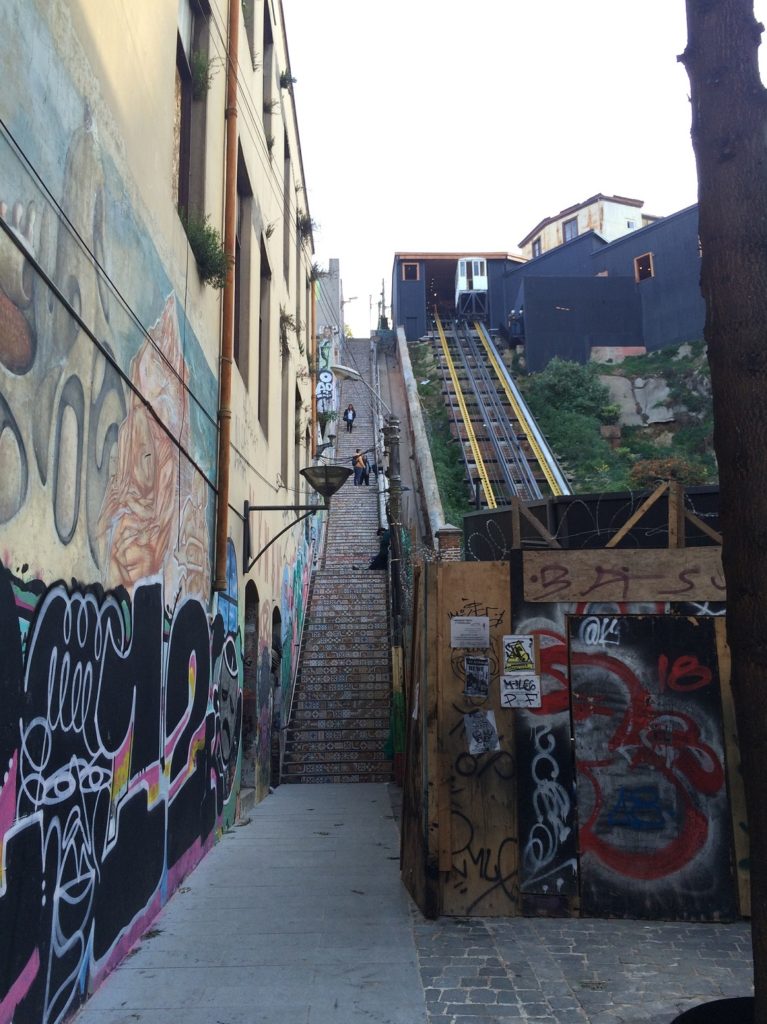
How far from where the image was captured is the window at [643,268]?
35.1 meters

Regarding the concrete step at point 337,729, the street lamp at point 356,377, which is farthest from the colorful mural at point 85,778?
the street lamp at point 356,377

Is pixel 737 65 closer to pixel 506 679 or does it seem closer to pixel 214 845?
pixel 506 679

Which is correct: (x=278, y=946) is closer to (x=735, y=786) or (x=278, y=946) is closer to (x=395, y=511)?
(x=735, y=786)

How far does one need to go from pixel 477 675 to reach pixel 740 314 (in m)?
3.58

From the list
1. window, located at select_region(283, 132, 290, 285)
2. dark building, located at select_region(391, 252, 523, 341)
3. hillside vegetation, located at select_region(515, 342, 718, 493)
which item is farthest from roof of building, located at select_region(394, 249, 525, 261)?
window, located at select_region(283, 132, 290, 285)

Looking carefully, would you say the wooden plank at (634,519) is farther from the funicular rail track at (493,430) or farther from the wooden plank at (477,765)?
the funicular rail track at (493,430)

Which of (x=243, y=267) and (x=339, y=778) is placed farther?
(x=339, y=778)

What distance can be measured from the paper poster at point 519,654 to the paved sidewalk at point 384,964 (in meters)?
1.69

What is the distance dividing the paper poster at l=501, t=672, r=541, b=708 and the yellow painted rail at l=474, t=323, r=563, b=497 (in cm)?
1520

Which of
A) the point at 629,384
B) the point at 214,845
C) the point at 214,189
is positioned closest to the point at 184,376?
the point at 214,189

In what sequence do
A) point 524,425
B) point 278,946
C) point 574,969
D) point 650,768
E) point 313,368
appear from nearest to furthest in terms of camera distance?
1. point 574,969
2. point 278,946
3. point 650,768
4. point 313,368
5. point 524,425

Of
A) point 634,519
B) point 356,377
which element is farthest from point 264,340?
point 356,377

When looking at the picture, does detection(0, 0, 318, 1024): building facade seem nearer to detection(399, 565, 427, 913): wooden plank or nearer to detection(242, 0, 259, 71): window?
detection(242, 0, 259, 71): window

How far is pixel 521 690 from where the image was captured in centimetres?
623
